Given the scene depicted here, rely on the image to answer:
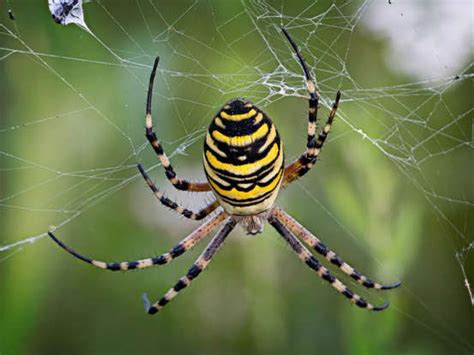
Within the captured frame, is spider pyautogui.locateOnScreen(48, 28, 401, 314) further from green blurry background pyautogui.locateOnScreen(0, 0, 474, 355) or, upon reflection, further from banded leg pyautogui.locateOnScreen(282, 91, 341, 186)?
green blurry background pyautogui.locateOnScreen(0, 0, 474, 355)

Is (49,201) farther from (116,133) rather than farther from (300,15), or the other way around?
(300,15)

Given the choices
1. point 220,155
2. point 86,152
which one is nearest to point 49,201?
point 86,152

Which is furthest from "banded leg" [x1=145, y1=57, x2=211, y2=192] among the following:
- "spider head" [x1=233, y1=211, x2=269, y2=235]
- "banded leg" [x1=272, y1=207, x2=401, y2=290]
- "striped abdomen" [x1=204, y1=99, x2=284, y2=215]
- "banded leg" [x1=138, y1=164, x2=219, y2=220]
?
"banded leg" [x1=272, y1=207, x2=401, y2=290]

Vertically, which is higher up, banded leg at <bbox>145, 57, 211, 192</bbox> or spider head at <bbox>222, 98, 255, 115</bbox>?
banded leg at <bbox>145, 57, 211, 192</bbox>

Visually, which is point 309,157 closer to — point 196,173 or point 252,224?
point 252,224

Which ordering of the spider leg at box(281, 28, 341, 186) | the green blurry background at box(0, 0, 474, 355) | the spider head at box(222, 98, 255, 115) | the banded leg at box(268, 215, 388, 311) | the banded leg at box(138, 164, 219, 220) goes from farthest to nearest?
the banded leg at box(268, 215, 388, 311) → the green blurry background at box(0, 0, 474, 355) → the banded leg at box(138, 164, 219, 220) → the spider leg at box(281, 28, 341, 186) → the spider head at box(222, 98, 255, 115)

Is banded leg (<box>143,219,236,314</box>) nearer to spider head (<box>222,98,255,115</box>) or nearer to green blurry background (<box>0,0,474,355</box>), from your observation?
green blurry background (<box>0,0,474,355</box>)

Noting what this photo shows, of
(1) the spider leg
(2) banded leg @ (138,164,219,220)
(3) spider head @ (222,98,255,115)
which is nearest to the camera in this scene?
(3) spider head @ (222,98,255,115)

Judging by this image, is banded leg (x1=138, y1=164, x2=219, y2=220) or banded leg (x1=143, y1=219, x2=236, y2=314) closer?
banded leg (x1=138, y1=164, x2=219, y2=220)
